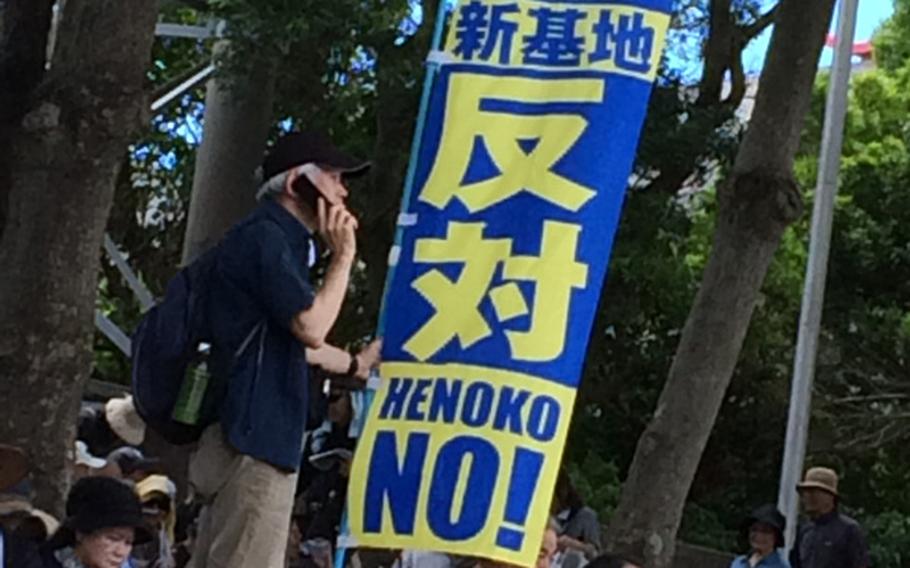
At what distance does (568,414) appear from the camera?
5.79m

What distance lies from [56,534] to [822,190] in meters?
10.6

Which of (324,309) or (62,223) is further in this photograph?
(62,223)

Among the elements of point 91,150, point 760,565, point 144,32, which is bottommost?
point 760,565

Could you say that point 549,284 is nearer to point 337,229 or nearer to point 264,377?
point 337,229

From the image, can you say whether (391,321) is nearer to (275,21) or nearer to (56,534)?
(56,534)

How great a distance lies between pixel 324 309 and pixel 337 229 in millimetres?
263

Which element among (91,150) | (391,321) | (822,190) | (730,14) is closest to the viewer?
(391,321)

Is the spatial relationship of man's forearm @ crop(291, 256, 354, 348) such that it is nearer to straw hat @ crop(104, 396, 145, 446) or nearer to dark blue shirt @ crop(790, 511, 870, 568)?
straw hat @ crop(104, 396, 145, 446)

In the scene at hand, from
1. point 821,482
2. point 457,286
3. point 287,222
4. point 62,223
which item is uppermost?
point 287,222

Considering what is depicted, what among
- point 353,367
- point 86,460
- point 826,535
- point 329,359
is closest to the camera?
point 329,359

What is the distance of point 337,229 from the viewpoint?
5309mm

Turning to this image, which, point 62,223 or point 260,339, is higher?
point 62,223

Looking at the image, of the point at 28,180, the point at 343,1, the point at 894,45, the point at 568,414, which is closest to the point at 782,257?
the point at 894,45

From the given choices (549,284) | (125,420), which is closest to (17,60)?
(125,420)
